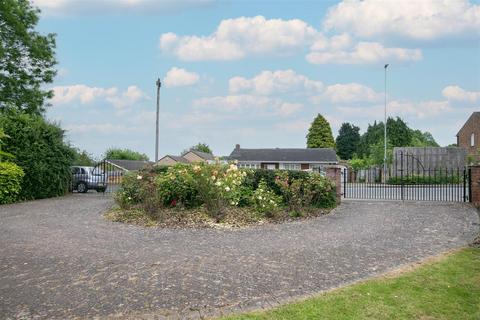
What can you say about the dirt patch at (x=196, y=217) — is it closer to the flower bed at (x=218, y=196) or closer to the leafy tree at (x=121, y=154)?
the flower bed at (x=218, y=196)

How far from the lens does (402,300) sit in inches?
193

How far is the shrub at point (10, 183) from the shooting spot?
48.3ft

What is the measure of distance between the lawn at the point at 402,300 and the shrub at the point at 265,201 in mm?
5614

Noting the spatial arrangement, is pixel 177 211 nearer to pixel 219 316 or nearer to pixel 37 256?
pixel 37 256

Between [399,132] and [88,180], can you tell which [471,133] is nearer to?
[399,132]

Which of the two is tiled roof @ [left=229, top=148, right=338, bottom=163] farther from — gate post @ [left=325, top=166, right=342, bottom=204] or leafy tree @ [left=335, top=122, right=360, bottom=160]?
gate post @ [left=325, top=166, right=342, bottom=204]

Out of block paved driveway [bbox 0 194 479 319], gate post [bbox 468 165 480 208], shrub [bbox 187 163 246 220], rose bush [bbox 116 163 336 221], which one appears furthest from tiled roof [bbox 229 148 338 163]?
shrub [bbox 187 163 246 220]

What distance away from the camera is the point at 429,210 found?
12750 mm

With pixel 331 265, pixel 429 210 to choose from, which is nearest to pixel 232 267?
pixel 331 265

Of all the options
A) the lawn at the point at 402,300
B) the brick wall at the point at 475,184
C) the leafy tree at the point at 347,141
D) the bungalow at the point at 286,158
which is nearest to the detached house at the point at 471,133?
the bungalow at the point at 286,158

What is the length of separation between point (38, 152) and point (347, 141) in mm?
77013

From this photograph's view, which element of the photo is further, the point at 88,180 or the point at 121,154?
the point at 121,154

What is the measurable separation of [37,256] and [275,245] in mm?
4435

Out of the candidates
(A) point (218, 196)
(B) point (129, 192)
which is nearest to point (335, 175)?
(A) point (218, 196)
